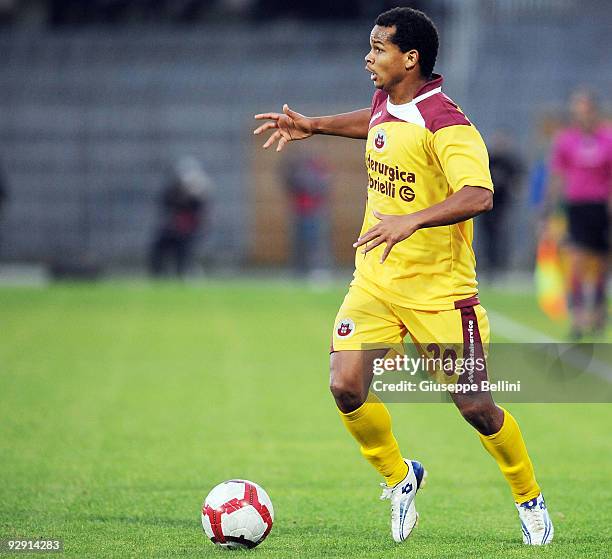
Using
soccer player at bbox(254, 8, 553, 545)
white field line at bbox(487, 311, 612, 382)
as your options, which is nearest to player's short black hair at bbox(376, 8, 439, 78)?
soccer player at bbox(254, 8, 553, 545)

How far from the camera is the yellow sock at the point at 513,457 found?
6.07 metres

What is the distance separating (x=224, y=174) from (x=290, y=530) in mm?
22410

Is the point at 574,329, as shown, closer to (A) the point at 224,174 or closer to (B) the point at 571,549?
(B) the point at 571,549

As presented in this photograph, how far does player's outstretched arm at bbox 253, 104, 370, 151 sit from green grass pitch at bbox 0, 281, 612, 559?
A: 1.85 metres

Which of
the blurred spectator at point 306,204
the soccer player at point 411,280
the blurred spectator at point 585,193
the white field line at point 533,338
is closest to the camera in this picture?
the soccer player at point 411,280

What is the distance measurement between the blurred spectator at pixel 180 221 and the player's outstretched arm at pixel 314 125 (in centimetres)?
1813

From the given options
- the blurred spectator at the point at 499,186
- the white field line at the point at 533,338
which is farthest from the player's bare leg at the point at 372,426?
the blurred spectator at the point at 499,186

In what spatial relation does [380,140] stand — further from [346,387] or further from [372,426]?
[372,426]

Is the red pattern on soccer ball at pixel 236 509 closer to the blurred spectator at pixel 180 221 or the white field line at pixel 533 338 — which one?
the white field line at pixel 533 338

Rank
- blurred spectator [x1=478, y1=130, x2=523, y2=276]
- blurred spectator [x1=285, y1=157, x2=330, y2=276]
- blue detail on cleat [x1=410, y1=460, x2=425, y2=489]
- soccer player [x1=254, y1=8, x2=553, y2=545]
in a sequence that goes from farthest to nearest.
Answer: blurred spectator [x1=285, y1=157, x2=330, y2=276] < blurred spectator [x1=478, y1=130, x2=523, y2=276] < blue detail on cleat [x1=410, y1=460, x2=425, y2=489] < soccer player [x1=254, y1=8, x2=553, y2=545]

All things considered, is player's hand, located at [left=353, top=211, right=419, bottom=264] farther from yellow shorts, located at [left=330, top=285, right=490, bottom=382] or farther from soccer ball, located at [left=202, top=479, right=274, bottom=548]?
soccer ball, located at [left=202, top=479, right=274, bottom=548]

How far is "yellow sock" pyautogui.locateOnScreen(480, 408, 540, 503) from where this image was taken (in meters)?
6.07

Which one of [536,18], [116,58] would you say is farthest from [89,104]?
[536,18]

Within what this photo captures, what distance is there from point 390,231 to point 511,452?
3.92 feet
